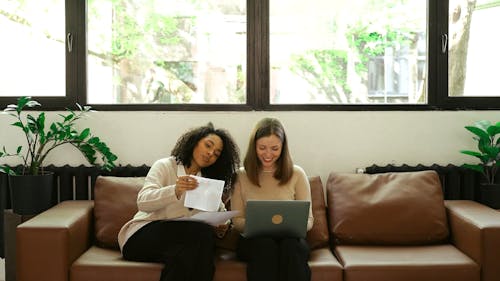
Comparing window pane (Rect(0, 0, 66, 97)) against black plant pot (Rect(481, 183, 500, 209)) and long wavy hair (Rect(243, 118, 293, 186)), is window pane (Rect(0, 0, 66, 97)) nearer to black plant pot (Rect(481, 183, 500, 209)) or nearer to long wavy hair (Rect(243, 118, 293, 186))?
long wavy hair (Rect(243, 118, 293, 186))

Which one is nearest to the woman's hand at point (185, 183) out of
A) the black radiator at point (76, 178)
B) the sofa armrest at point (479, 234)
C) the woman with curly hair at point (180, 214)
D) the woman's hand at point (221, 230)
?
the woman with curly hair at point (180, 214)

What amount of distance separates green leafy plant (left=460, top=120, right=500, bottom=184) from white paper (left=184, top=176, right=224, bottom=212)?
5.27 ft

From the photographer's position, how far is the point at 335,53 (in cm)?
386

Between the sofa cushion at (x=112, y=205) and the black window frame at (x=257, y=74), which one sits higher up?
the black window frame at (x=257, y=74)

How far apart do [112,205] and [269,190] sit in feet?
2.83

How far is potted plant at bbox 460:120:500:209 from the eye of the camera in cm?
353

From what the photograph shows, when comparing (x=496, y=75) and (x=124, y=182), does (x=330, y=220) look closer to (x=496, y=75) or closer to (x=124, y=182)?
(x=124, y=182)

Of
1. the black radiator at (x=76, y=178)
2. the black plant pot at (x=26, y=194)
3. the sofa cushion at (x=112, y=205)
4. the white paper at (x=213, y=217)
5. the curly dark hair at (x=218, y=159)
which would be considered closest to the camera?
the white paper at (x=213, y=217)

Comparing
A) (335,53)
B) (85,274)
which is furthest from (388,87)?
(85,274)

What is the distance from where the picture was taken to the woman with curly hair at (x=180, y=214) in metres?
2.76

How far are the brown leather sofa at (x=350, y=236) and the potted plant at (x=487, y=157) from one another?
5.9 inches

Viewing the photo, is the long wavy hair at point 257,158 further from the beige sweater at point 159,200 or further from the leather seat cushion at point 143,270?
the leather seat cushion at point 143,270

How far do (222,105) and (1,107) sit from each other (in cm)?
137

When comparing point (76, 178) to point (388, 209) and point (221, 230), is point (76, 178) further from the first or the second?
point (388, 209)
